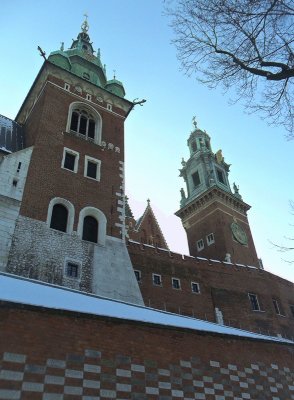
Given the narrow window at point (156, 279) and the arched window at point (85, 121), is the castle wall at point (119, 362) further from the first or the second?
the arched window at point (85, 121)

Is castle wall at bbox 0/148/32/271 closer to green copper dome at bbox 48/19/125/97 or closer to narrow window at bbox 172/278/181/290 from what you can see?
green copper dome at bbox 48/19/125/97

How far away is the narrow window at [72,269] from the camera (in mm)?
17828

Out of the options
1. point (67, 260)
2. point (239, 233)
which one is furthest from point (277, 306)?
point (67, 260)

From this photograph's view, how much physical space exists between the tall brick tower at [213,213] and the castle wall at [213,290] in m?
4.93

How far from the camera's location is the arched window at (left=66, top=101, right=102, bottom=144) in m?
25.2

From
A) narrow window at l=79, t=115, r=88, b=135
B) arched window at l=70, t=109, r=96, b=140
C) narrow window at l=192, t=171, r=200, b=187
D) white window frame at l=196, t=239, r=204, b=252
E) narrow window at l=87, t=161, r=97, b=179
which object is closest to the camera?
narrow window at l=87, t=161, r=97, b=179

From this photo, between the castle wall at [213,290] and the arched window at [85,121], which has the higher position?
the arched window at [85,121]

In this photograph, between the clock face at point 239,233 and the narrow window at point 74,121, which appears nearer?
the narrow window at point 74,121

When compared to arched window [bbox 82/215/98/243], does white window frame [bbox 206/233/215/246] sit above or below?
above

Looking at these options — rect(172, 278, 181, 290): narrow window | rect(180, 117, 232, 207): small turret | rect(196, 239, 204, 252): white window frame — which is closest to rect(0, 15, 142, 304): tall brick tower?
rect(172, 278, 181, 290): narrow window

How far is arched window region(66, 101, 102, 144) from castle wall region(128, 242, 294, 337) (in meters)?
8.76

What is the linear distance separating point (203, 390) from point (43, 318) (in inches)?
194

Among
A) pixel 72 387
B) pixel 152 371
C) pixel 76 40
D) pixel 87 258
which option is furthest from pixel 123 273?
pixel 76 40

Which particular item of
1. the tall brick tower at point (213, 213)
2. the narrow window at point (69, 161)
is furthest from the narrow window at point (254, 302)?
the narrow window at point (69, 161)
